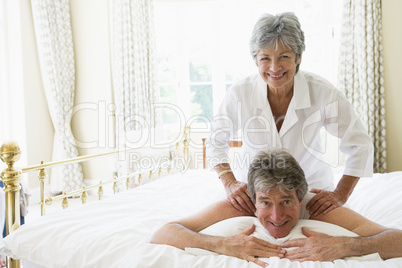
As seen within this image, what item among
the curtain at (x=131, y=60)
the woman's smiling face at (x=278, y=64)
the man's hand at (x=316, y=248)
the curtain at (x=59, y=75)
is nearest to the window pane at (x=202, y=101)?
the curtain at (x=131, y=60)

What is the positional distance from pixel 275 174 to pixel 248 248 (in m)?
0.33

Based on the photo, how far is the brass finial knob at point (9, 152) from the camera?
1.75 metres

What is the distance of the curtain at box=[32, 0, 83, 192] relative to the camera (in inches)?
191

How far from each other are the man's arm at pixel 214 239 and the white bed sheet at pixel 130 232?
0.17 ft

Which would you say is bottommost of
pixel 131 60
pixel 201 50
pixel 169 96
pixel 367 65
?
pixel 169 96

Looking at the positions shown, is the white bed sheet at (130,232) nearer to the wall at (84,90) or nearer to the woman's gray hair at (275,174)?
the woman's gray hair at (275,174)

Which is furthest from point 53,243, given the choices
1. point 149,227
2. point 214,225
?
point 214,225

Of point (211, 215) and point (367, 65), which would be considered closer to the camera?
point (211, 215)

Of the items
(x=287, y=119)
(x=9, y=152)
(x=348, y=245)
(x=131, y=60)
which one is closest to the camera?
(x=348, y=245)

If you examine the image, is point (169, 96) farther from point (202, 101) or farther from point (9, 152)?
point (9, 152)

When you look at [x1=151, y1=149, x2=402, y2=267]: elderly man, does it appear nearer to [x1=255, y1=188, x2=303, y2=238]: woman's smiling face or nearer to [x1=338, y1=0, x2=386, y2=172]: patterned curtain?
[x1=255, y1=188, x2=303, y2=238]: woman's smiling face

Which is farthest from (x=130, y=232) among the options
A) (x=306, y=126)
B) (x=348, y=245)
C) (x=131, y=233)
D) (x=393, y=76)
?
(x=393, y=76)

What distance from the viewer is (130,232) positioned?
5.46 ft

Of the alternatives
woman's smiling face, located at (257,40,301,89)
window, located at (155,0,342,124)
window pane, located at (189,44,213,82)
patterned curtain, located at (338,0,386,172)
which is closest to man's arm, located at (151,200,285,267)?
woman's smiling face, located at (257,40,301,89)
